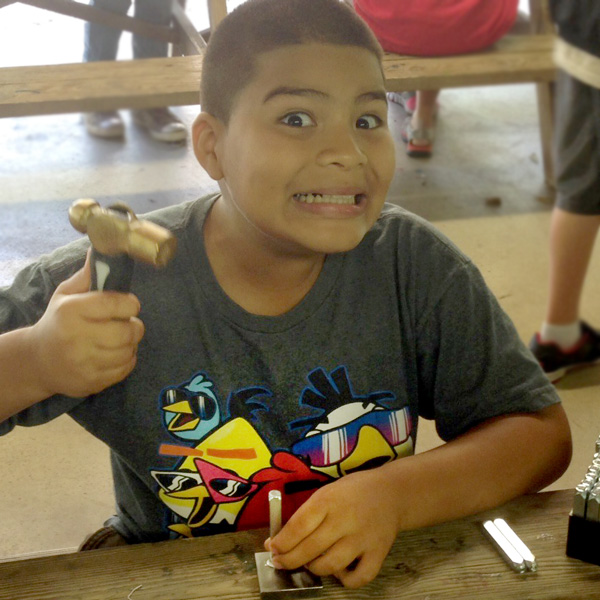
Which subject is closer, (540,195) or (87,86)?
(87,86)

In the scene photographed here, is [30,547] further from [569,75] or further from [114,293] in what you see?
[569,75]

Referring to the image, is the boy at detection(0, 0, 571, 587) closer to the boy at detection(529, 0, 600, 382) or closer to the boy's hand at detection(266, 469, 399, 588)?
the boy's hand at detection(266, 469, 399, 588)

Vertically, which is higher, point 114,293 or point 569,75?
point 569,75

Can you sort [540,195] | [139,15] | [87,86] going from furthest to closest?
1. [540,195]
2. [139,15]
3. [87,86]

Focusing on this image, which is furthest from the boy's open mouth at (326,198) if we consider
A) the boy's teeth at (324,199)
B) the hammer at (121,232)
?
the hammer at (121,232)

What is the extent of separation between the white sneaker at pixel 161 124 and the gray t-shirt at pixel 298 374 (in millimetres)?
87

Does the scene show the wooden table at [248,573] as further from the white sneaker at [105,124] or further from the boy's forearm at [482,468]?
the white sneaker at [105,124]

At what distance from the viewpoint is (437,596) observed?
0.65 metres

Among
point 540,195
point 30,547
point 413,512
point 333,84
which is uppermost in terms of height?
point 333,84

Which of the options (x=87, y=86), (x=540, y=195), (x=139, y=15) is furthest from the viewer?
(x=540, y=195)

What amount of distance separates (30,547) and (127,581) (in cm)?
47

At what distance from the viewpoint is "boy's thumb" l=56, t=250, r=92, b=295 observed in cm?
67

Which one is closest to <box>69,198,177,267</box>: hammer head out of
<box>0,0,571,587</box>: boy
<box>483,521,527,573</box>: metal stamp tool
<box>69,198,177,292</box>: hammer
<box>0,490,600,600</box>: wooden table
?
<box>69,198,177,292</box>: hammer

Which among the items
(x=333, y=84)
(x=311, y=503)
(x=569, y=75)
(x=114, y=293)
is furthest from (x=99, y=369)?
(x=569, y=75)
